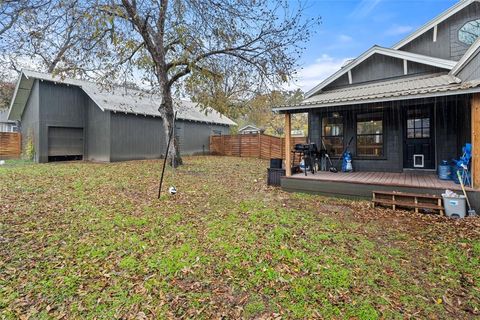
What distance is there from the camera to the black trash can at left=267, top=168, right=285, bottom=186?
7.89 meters

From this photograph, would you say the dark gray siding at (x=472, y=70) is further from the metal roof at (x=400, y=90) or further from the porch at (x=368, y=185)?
the porch at (x=368, y=185)

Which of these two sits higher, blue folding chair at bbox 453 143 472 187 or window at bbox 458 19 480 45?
window at bbox 458 19 480 45

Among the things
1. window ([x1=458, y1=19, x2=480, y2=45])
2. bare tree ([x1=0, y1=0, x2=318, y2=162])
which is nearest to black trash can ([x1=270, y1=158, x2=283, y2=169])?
bare tree ([x1=0, y1=0, x2=318, y2=162])

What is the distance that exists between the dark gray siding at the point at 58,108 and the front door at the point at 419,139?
16170 mm

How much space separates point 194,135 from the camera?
1920 centimetres

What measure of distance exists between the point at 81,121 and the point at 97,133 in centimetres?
149

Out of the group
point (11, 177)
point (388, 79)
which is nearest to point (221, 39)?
point (388, 79)

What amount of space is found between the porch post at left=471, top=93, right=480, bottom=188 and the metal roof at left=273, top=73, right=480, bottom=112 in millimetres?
332

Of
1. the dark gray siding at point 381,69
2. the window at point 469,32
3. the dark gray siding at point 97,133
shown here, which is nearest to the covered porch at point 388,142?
the dark gray siding at point 381,69

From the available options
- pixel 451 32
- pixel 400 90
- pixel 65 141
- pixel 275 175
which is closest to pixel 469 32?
pixel 451 32

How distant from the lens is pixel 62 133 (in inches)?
568

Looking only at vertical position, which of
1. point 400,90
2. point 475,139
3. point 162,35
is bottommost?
point 475,139

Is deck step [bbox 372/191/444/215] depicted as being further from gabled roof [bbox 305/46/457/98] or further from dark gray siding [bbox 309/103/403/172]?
gabled roof [bbox 305/46/457/98]

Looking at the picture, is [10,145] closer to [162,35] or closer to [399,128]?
[162,35]
